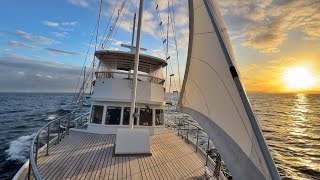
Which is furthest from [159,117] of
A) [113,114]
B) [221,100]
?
[221,100]

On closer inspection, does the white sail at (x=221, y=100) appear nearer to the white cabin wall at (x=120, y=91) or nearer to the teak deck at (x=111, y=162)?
the teak deck at (x=111, y=162)

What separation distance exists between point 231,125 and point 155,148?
741 cm

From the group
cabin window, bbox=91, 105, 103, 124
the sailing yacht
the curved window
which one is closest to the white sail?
the sailing yacht

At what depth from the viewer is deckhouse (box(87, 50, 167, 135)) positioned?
43.2 ft

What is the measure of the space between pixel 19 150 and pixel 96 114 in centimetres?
865

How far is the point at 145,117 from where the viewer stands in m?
13.7

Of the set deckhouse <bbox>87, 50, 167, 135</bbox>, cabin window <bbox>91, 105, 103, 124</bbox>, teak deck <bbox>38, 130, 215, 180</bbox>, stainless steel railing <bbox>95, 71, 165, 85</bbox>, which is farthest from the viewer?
stainless steel railing <bbox>95, 71, 165, 85</bbox>

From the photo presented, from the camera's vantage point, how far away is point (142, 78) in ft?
47.5

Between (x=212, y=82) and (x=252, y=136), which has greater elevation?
(x=212, y=82)

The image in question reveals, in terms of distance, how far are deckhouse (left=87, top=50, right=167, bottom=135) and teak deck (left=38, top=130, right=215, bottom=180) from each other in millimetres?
1915

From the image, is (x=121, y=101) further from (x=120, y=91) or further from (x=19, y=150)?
(x=19, y=150)

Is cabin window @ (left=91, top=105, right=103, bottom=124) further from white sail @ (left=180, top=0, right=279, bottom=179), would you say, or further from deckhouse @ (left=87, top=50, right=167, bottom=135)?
white sail @ (left=180, top=0, right=279, bottom=179)

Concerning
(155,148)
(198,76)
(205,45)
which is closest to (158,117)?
(155,148)

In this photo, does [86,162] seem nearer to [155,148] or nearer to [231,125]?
[155,148]
